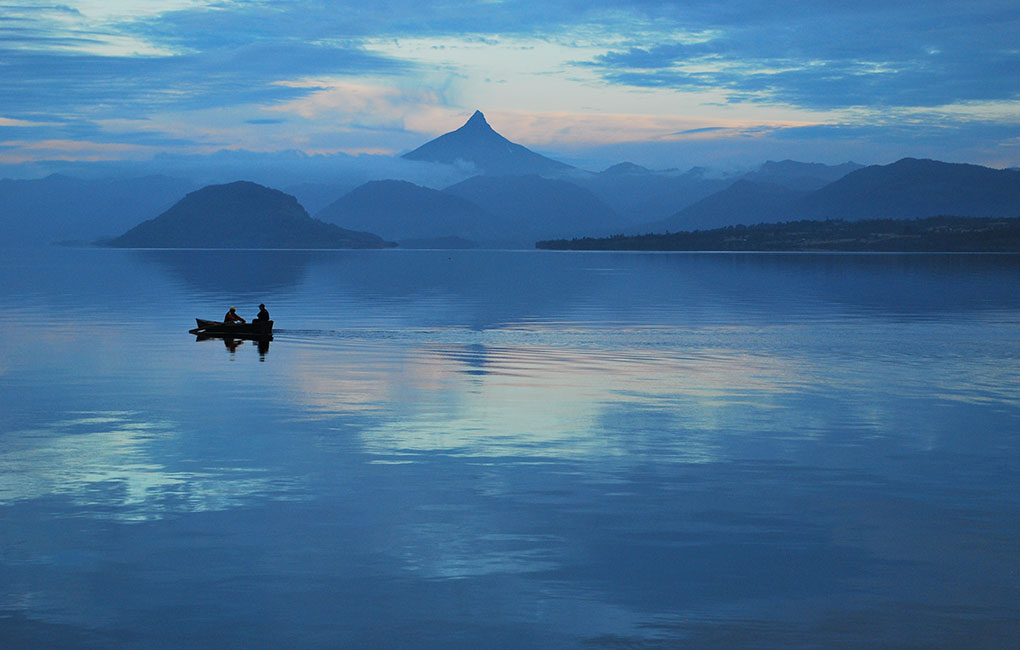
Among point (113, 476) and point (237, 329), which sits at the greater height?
point (237, 329)

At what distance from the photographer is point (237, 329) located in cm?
7444

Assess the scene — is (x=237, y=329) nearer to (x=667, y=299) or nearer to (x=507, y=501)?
(x=507, y=501)

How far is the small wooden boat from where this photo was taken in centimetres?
7275

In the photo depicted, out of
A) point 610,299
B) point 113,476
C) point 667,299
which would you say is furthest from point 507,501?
point 667,299

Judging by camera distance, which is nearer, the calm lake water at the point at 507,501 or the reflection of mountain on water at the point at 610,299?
the calm lake water at the point at 507,501

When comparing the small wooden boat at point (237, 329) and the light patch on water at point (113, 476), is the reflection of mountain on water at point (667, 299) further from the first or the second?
the light patch on water at point (113, 476)

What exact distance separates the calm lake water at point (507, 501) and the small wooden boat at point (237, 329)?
9.05 meters

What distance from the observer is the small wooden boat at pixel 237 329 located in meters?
72.8

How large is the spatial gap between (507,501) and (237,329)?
51.3 meters

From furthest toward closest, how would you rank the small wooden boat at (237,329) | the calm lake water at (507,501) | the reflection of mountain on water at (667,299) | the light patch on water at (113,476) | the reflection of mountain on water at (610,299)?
the reflection of mountain on water at (667,299) < the reflection of mountain on water at (610,299) < the small wooden boat at (237,329) < the light patch on water at (113,476) < the calm lake water at (507,501)

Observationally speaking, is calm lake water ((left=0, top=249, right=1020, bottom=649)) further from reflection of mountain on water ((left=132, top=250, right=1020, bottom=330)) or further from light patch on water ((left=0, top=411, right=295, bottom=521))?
reflection of mountain on water ((left=132, top=250, right=1020, bottom=330))

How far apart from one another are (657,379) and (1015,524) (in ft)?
91.6

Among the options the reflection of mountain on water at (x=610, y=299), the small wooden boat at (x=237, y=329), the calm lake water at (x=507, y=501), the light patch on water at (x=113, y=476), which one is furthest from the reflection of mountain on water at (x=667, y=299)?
the light patch on water at (x=113, y=476)

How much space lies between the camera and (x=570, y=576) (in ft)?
70.1
